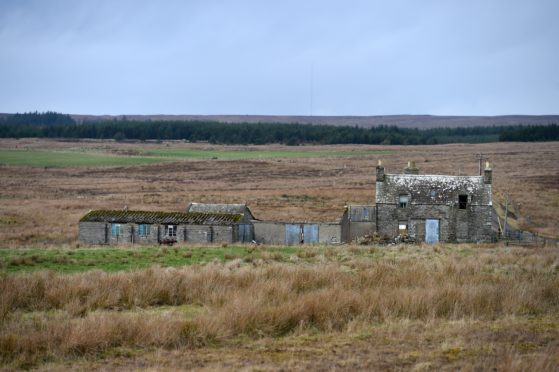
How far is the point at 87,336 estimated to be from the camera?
12164 mm

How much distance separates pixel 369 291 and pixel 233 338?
4.15m

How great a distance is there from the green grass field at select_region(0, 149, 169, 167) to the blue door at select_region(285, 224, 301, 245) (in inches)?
3002

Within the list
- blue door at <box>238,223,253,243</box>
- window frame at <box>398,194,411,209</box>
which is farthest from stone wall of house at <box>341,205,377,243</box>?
blue door at <box>238,223,253,243</box>

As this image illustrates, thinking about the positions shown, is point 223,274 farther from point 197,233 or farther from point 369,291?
point 197,233

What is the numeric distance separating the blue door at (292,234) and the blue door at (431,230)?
277 inches

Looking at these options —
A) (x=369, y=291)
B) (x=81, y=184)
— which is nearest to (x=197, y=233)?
(x=369, y=291)

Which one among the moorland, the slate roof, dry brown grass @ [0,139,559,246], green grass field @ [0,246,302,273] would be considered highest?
the slate roof

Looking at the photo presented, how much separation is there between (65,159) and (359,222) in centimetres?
8971

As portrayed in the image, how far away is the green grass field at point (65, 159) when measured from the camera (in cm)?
10731

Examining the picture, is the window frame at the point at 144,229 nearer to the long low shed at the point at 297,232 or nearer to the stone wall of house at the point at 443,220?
the long low shed at the point at 297,232

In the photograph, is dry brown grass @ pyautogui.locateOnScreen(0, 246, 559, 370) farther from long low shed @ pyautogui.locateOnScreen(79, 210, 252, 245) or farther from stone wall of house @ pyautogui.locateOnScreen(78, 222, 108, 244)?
stone wall of house @ pyautogui.locateOnScreen(78, 222, 108, 244)

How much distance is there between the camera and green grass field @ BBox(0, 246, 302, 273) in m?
A: 22.7

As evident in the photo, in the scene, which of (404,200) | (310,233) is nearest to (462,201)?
(404,200)

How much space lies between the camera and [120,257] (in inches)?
1005
